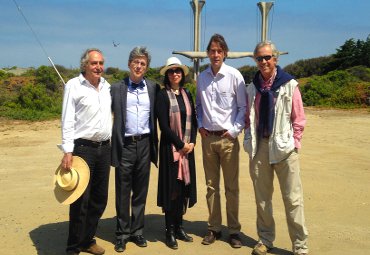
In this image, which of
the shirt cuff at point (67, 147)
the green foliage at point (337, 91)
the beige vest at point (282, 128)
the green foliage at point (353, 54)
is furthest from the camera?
the green foliage at point (353, 54)

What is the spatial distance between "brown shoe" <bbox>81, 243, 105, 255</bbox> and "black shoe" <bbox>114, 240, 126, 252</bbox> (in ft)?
0.46

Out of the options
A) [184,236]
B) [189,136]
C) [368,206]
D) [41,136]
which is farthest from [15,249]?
[41,136]

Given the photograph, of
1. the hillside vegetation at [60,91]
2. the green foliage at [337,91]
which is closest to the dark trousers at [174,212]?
the hillside vegetation at [60,91]

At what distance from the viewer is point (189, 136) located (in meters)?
4.56

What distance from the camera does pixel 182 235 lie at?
15.6ft

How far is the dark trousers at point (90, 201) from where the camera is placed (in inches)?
165

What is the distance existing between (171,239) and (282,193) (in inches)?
49.3

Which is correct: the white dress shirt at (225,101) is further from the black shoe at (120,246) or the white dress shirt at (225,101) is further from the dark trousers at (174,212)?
the black shoe at (120,246)

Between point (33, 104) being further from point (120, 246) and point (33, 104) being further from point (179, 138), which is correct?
point (179, 138)

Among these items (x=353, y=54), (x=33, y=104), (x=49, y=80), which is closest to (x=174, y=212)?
(x=33, y=104)

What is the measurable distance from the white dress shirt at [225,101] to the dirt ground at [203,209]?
1.27m

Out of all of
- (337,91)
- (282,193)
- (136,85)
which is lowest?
(282,193)

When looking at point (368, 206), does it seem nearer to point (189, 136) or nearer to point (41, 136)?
point (189, 136)

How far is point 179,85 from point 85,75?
38.3 inches
